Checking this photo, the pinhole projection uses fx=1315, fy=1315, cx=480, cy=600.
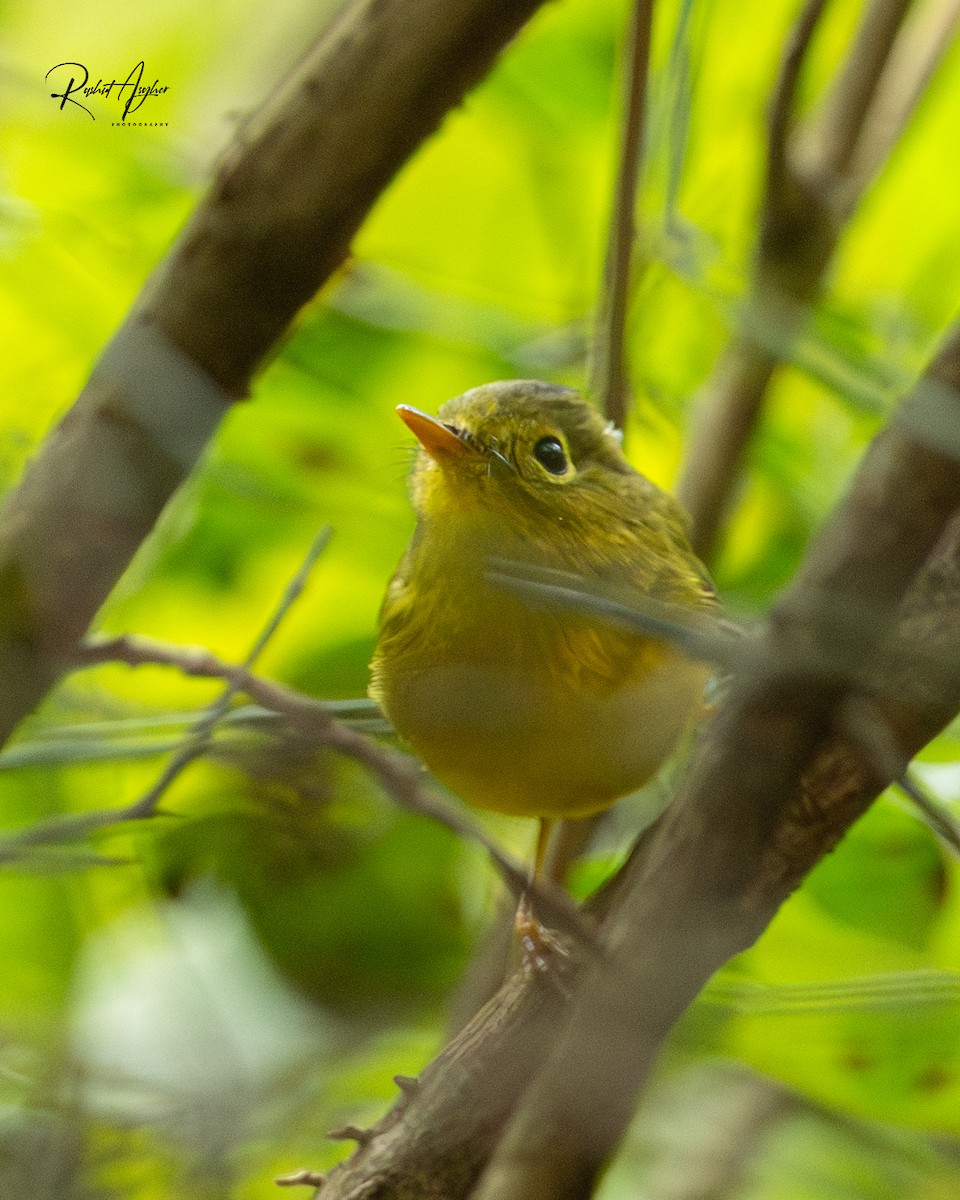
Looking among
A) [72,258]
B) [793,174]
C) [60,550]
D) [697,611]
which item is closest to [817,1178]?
[697,611]

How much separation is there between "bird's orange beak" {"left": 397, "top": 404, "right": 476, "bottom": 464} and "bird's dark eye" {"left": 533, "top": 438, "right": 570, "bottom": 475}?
0.36 ft

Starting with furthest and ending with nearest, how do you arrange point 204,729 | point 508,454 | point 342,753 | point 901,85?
point 901,85, point 508,454, point 204,729, point 342,753

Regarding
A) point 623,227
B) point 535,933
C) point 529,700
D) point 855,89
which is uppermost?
point 855,89

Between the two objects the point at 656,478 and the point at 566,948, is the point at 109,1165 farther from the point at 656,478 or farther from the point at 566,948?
the point at 656,478

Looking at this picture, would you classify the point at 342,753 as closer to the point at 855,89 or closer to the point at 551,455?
the point at 551,455

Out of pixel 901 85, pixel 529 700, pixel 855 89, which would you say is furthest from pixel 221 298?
pixel 901 85

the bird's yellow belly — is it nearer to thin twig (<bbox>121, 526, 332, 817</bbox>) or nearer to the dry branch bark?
thin twig (<bbox>121, 526, 332, 817</bbox>)

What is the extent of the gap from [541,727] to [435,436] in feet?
1.10

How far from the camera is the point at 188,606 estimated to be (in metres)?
1.75

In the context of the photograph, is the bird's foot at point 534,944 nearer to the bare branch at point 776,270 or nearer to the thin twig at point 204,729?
the thin twig at point 204,729

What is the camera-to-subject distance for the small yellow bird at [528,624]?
4.12ft
